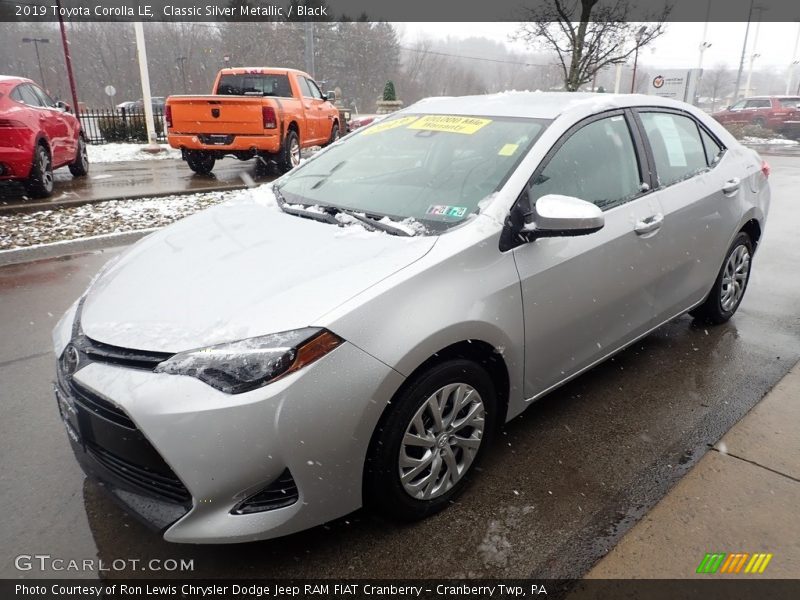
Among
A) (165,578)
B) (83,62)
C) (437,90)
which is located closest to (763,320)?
(165,578)

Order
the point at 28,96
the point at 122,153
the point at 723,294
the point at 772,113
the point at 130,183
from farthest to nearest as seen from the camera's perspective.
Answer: the point at 772,113, the point at 122,153, the point at 130,183, the point at 28,96, the point at 723,294

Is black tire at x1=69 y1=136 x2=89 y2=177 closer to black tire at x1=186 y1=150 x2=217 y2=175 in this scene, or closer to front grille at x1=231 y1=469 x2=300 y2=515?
black tire at x1=186 y1=150 x2=217 y2=175

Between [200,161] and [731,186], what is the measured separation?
10.2 m

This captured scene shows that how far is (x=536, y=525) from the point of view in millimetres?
2350

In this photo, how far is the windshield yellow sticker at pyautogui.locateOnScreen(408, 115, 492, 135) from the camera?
3.06 m

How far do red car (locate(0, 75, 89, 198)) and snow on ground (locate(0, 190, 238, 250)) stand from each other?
78 cm

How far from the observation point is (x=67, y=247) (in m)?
6.13

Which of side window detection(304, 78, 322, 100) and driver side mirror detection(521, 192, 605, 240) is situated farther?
side window detection(304, 78, 322, 100)

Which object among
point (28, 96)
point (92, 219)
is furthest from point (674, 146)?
point (28, 96)

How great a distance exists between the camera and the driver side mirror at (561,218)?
95.3 inches

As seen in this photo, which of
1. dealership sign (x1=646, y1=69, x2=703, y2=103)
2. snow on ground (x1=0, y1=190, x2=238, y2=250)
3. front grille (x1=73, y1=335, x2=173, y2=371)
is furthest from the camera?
dealership sign (x1=646, y1=69, x2=703, y2=103)

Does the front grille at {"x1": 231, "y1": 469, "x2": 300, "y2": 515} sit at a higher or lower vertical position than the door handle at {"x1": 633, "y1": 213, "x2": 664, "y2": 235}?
lower

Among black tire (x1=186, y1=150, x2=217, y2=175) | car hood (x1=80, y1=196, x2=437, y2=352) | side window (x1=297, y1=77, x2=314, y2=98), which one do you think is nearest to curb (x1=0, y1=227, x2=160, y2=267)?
car hood (x1=80, y1=196, x2=437, y2=352)

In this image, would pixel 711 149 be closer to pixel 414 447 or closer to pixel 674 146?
pixel 674 146
